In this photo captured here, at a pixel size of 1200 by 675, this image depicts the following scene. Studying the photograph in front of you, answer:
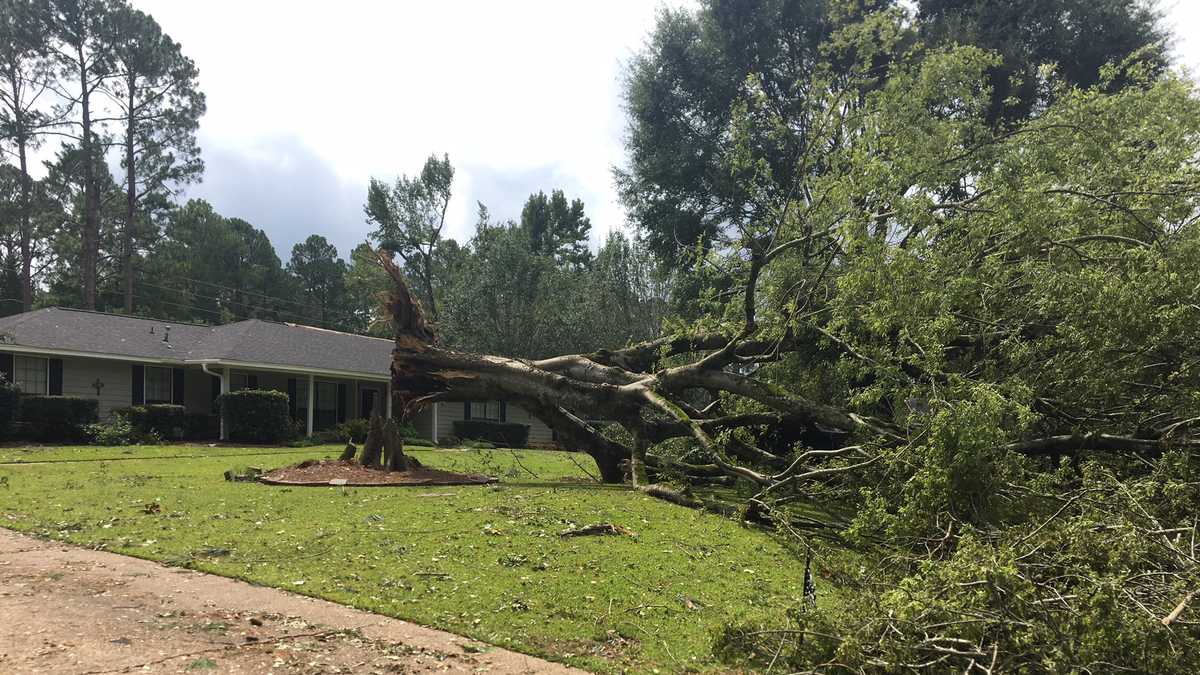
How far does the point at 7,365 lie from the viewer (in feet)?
60.6

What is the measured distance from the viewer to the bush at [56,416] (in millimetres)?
17781

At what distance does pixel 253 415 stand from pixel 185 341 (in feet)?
19.1

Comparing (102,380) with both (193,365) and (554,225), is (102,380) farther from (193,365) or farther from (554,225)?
(554,225)

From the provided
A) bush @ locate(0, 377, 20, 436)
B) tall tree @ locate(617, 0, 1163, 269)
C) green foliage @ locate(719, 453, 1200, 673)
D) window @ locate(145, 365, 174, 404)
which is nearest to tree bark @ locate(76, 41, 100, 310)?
window @ locate(145, 365, 174, 404)

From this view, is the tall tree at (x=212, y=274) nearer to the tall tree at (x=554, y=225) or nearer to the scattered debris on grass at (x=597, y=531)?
the tall tree at (x=554, y=225)

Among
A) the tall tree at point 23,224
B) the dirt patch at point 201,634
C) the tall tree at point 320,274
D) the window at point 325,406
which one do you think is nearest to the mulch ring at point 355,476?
the dirt patch at point 201,634

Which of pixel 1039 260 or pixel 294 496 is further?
pixel 294 496

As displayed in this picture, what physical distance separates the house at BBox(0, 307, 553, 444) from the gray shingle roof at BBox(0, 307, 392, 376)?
0.11 feet

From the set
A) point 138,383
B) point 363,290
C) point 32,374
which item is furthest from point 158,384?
point 363,290

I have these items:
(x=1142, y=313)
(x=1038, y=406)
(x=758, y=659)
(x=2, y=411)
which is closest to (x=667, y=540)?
(x=758, y=659)

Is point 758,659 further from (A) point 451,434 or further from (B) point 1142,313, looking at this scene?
(A) point 451,434

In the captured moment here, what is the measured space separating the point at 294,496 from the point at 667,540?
5305 millimetres

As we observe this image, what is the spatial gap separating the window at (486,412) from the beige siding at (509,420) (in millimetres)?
522

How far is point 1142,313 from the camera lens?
20.0 ft
